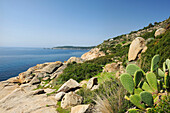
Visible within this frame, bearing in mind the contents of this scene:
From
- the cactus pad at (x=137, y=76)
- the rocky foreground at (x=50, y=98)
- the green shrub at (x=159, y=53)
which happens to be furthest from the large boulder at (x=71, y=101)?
the green shrub at (x=159, y=53)

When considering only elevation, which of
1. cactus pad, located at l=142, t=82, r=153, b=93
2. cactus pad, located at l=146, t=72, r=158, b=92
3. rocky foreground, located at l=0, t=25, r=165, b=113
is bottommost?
rocky foreground, located at l=0, t=25, r=165, b=113

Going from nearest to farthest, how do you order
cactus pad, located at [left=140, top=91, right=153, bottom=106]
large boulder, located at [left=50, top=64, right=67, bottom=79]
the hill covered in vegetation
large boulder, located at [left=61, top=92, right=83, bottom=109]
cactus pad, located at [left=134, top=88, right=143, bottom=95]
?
cactus pad, located at [left=140, top=91, right=153, bottom=106], the hill covered in vegetation, cactus pad, located at [left=134, top=88, right=143, bottom=95], large boulder, located at [left=61, top=92, right=83, bottom=109], large boulder, located at [left=50, top=64, right=67, bottom=79]

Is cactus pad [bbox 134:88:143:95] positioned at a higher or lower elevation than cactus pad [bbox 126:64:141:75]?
lower

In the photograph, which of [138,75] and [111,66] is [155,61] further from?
[111,66]

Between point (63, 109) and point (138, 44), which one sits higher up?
point (138, 44)

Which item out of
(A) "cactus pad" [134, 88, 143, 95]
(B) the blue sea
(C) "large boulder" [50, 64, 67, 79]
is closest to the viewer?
(A) "cactus pad" [134, 88, 143, 95]

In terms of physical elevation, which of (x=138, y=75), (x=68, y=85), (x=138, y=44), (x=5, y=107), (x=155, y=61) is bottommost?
(x=5, y=107)

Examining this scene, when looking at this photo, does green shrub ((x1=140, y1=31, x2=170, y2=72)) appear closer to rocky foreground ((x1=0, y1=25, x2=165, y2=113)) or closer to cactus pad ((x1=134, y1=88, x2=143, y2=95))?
rocky foreground ((x1=0, y1=25, x2=165, y2=113))

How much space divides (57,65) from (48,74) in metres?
2.35

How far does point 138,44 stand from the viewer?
10156 millimetres

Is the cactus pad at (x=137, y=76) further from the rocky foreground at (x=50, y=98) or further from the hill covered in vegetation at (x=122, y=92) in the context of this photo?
the rocky foreground at (x=50, y=98)

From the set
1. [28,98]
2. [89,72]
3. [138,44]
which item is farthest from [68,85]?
[138,44]

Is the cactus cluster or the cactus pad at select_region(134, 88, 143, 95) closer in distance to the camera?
the cactus cluster

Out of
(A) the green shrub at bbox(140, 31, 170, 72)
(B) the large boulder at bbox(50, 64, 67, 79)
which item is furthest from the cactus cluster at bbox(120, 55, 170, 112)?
(B) the large boulder at bbox(50, 64, 67, 79)
